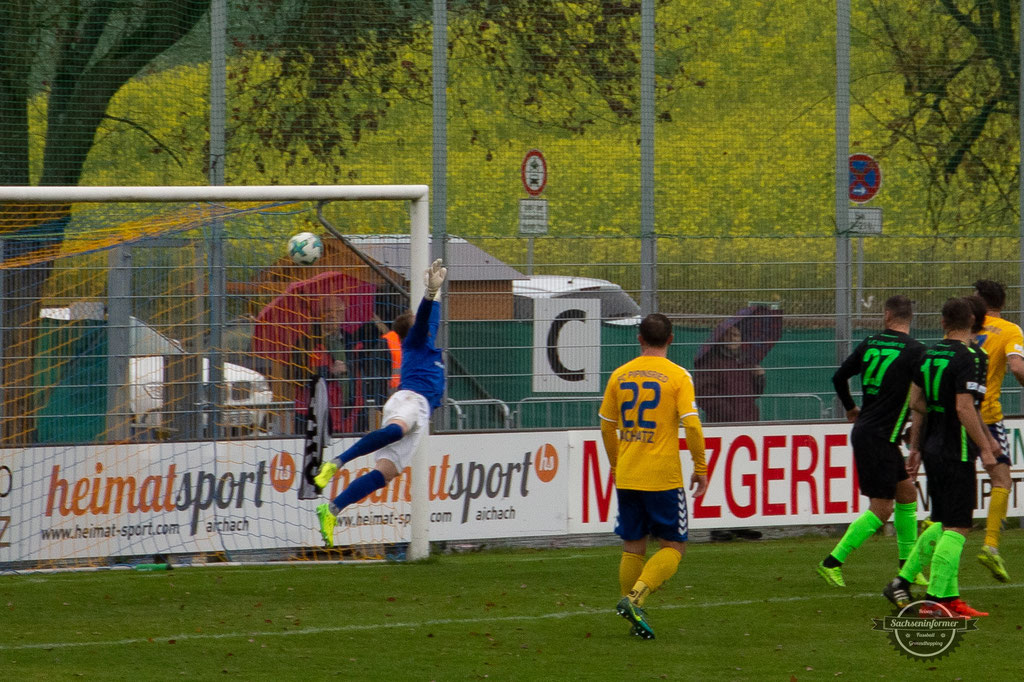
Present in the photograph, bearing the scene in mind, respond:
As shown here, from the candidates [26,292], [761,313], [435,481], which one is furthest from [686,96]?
[26,292]

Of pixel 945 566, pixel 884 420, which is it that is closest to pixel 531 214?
pixel 884 420

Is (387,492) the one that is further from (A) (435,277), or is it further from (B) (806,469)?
(B) (806,469)

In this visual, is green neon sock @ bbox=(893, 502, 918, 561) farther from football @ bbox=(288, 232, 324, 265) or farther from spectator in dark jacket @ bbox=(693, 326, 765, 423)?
football @ bbox=(288, 232, 324, 265)

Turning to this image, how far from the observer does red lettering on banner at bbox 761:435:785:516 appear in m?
12.0

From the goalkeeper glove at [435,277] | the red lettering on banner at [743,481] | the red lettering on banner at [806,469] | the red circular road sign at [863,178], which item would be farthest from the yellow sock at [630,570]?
the red circular road sign at [863,178]

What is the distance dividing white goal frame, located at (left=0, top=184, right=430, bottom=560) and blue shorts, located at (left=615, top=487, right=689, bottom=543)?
2.79 meters

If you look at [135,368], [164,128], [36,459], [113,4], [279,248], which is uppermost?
[113,4]

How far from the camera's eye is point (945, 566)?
25.3 feet

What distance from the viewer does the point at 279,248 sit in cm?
1064

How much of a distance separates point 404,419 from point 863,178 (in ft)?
21.1

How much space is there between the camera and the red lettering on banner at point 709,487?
11.8m

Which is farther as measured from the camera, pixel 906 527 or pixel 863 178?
pixel 863 178

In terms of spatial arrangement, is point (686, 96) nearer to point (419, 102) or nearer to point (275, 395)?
point (419, 102)

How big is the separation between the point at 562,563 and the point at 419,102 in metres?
4.99
